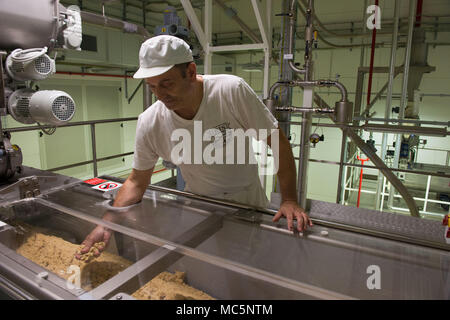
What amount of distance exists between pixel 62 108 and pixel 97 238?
25.4 inches

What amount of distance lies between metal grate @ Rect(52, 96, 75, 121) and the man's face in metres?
0.46

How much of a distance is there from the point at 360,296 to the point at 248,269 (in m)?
0.24

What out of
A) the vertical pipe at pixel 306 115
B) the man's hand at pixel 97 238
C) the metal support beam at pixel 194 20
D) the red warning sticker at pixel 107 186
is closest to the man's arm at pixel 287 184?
the man's hand at pixel 97 238

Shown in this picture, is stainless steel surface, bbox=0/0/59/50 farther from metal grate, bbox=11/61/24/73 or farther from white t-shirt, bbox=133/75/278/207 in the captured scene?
white t-shirt, bbox=133/75/278/207

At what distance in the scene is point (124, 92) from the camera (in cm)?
531

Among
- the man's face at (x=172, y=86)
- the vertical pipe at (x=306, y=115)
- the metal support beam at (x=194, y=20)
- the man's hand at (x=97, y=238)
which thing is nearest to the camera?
the man's hand at (x=97, y=238)

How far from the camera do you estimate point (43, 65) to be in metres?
1.32

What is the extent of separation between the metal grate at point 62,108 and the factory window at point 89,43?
2.99 meters

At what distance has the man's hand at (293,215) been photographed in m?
0.92

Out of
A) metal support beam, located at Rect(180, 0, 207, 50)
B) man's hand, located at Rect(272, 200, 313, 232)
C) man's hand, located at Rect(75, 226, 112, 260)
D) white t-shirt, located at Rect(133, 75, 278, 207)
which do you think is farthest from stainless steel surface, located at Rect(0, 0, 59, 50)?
metal support beam, located at Rect(180, 0, 207, 50)

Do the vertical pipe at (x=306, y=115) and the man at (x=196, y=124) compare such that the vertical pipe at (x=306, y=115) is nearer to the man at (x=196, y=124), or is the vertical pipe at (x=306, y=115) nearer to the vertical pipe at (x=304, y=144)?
the vertical pipe at (x=304, y=144)
